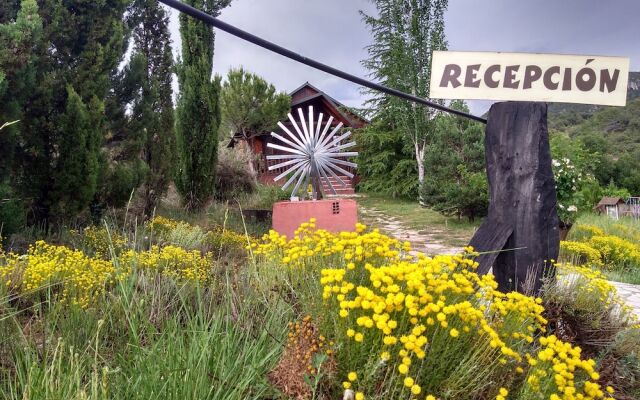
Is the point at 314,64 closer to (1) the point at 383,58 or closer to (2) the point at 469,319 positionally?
(2) the point at 469,319

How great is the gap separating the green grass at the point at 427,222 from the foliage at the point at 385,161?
1.19 meters

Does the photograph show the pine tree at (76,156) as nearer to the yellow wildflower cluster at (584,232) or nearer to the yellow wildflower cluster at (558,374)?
the yellow wildflower cluster at (558,374)

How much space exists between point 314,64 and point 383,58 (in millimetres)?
21691

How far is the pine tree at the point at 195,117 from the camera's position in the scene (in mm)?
9438

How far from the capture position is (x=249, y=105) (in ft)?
63.7

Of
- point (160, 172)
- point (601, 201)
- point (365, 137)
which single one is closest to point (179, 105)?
point (160, 172)

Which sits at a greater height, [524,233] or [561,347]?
[524,233]

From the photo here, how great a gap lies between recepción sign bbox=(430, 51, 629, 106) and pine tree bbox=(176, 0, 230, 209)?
311 inches

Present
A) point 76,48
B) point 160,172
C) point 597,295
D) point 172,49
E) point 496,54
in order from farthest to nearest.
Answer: point 172,49
point 160,172
point 76,48
point 597,295
point 496,54

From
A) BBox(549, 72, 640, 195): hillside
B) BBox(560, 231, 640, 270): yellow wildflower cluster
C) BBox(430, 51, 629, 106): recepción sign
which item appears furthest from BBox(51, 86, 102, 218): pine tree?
BBox(549, 72, 640, 195): hillside

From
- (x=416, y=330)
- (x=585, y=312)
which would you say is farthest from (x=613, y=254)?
(x=416, y=330)

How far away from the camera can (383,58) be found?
2195 cm

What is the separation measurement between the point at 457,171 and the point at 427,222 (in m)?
2.34

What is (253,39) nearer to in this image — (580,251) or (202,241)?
(202,241)
